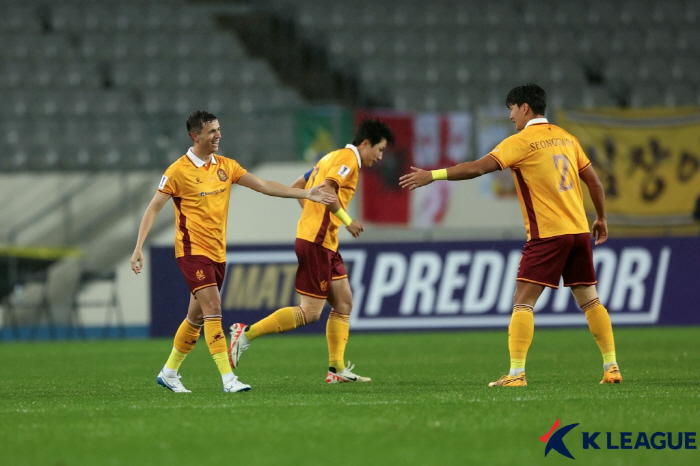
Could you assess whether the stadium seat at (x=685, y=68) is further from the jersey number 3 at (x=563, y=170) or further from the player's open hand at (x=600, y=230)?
the jersey number 3 at (x=563, y=170)

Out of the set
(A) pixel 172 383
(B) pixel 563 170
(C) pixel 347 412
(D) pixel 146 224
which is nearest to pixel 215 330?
(A) pixel 172 383

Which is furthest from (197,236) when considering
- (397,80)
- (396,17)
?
(396,17)

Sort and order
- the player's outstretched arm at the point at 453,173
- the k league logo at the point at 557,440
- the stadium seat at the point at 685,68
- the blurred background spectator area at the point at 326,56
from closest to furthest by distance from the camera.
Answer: the k league logo at the point at 557,440, the player's outstretched arm at the point at 453,173, the blurred background spectator area at the point at 326,56, the stadium seat at the point at 685,68

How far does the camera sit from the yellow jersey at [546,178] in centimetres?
694

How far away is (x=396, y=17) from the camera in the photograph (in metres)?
20.8

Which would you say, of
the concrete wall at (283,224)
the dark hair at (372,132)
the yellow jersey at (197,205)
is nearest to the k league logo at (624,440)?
the yellow jersey at (197,205)

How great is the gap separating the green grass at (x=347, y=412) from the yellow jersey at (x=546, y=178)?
3.66 ft

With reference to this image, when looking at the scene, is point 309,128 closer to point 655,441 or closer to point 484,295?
point 484,295

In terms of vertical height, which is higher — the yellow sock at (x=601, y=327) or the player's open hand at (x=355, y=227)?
the player's open hand at (x=355, y=227)

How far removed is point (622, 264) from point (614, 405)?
899 centimetres

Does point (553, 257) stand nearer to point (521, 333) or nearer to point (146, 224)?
point (521, 333)

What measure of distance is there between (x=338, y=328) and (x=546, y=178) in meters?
2.10

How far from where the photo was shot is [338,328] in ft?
26.2

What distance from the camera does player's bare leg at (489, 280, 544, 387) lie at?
6898mm
